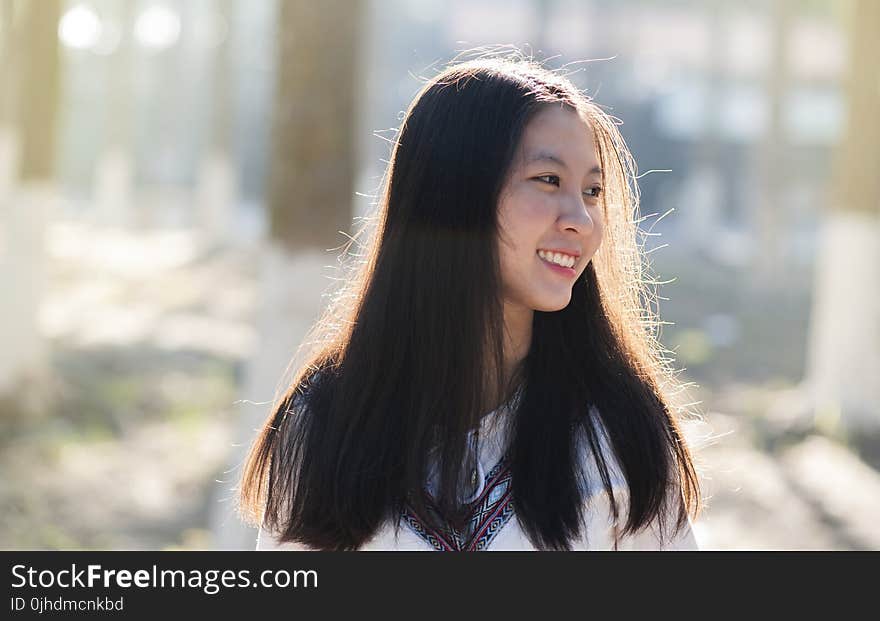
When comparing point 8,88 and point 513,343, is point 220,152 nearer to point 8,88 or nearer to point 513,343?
point 8,88

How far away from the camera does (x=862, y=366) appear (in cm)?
740

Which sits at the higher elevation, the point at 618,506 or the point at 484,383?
the point at 484,383

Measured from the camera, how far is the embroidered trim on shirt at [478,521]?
64.7 inches

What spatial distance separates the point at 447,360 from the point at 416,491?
0.23m

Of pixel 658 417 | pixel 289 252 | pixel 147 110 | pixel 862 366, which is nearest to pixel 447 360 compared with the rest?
pixel 658 417

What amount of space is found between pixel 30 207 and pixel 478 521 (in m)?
6.83

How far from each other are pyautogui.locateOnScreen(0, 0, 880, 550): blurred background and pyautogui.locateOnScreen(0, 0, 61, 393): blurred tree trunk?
2cm

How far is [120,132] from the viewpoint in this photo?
20.7 metres

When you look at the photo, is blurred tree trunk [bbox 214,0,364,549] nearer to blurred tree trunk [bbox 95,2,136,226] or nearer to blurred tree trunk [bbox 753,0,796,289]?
blurred tree trunk [bbox 753,0,796,289]

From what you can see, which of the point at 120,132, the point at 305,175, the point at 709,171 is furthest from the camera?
the point at 120,132

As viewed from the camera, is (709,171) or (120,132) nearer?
(709,171)

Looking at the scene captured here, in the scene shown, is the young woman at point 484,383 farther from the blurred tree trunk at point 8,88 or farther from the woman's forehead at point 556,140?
the blurred tree trunk at point 8,88

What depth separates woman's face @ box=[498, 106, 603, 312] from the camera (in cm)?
169

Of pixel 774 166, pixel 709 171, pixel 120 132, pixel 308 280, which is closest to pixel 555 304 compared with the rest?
pixel 308 280
